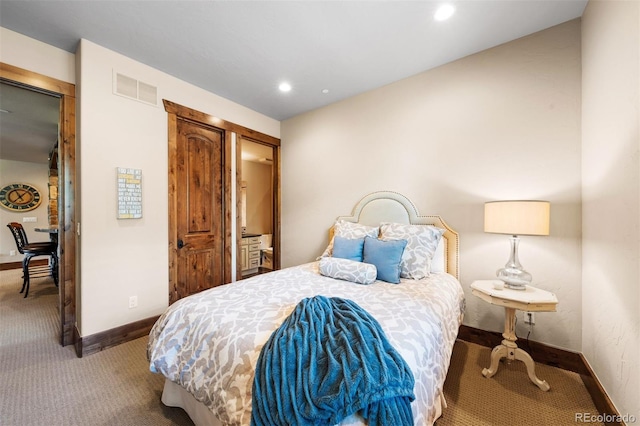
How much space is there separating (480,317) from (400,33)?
2674 mm

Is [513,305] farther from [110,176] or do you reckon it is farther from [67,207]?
[67,207]

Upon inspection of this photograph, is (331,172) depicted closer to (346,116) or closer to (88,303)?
(346,116)

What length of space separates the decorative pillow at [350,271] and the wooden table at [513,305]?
83cm

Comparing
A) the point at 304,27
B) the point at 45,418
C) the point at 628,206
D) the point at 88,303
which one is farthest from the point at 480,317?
the point at 88,303

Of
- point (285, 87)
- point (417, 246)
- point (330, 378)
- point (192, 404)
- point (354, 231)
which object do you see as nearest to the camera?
point (330, 378)

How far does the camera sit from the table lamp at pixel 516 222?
1.76m

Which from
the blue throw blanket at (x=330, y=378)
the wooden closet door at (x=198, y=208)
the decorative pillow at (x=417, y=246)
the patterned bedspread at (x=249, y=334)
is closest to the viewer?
the blue throw blanket at (x=330, y=378)

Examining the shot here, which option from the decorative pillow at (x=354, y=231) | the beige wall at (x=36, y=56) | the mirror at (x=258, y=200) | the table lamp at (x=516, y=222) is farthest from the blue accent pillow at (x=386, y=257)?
the mirror at (x=258, y=200)

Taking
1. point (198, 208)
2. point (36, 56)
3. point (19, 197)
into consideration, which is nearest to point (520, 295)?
point (198, 208)

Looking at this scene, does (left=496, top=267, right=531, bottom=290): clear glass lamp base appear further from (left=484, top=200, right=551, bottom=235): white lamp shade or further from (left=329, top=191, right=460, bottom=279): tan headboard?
(left=329, top=191, right=460, bottom=279): tan headboard

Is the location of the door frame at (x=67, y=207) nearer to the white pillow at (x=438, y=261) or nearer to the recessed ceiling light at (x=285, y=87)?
the recessed ceiling light at (x=285, y=87)

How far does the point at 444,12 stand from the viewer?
1914mm

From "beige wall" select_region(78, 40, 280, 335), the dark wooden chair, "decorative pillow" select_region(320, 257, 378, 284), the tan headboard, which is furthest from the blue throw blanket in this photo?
the dark wooden chair

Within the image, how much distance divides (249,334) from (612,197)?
2.16 metres
